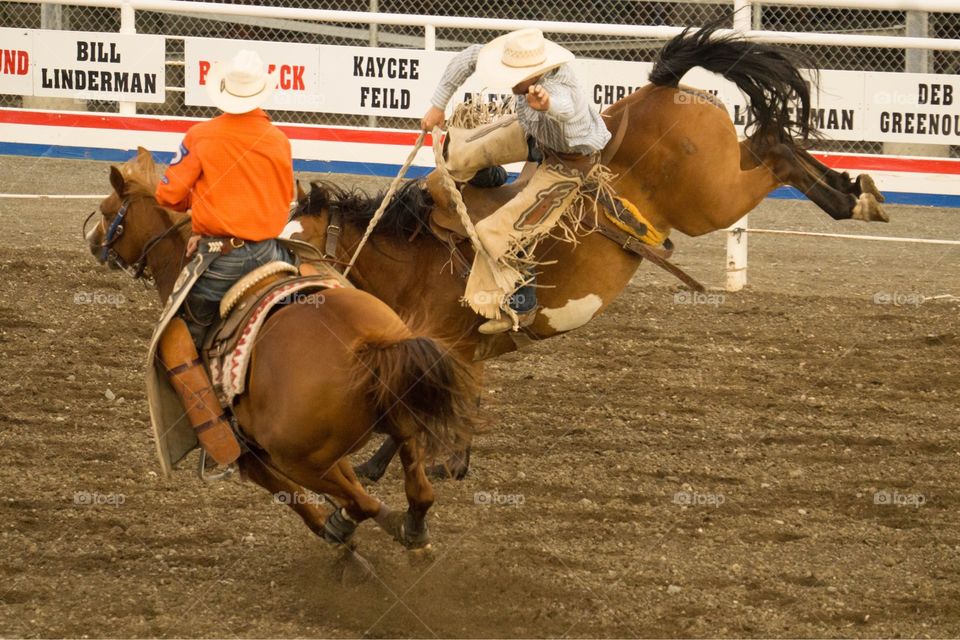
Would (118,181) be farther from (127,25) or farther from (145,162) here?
(127,25)

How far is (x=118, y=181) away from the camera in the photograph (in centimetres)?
492

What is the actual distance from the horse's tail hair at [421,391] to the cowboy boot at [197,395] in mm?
626

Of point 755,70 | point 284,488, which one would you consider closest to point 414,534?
point 284,488

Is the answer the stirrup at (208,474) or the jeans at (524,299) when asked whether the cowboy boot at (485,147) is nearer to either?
the jeans at (524,299)

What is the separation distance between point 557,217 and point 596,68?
4708mm

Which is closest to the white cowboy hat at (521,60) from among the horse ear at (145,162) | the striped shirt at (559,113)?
the striped shirt at (559,113)

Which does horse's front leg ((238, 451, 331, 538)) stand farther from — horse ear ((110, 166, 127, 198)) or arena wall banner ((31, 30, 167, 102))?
arena wall banner ((31, 30, 167, 102))

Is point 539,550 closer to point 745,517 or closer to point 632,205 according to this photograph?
point 745,517

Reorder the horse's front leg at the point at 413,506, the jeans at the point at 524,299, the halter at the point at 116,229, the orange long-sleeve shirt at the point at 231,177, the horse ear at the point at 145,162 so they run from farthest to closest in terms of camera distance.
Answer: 1. the jeans at the point at 524,299
2. the horse ear at the point at 145,162
3. the halter at the point at 116,229
4. the horse's front leg at the point at 413,506
5. the orange long-sleeve shirt at the point at 231,177

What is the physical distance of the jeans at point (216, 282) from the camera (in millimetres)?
4637

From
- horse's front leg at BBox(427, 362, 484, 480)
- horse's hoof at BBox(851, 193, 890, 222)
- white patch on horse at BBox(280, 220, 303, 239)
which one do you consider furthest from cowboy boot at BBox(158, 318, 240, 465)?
horse's hoof at BBox(851, 193, 890, 222)

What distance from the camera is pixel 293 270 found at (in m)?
4.73

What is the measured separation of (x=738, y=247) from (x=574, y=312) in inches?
146

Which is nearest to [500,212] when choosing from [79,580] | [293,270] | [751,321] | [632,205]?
[632,205]
